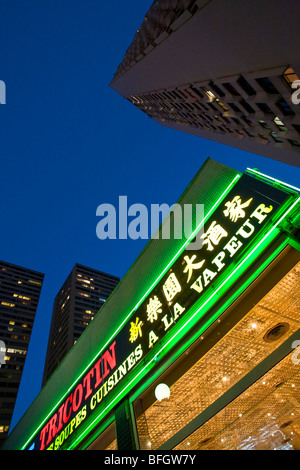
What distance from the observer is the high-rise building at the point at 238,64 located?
14.8 meters

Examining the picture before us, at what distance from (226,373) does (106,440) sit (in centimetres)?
517

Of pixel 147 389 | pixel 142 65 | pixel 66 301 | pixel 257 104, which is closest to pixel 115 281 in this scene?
pixel 66 301

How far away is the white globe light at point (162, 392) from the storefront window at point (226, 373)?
17 cm

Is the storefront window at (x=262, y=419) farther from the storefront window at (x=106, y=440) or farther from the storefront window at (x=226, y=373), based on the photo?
the storefront window at (x=106, y=440)

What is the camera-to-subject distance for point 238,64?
2011 cm

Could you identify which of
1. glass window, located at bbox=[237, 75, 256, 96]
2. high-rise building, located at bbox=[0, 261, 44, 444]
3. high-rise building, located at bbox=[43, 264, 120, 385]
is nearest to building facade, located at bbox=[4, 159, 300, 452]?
glass window, located at bbox=[237, 75, 256, 96]

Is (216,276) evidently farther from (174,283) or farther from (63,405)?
(63,405)

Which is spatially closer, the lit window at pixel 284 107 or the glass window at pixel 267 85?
the glass window at pixel 267 85

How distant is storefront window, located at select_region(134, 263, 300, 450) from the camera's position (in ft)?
21.8

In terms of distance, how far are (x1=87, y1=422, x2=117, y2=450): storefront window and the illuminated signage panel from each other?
2.86 feet

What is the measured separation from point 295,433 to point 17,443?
1568cm

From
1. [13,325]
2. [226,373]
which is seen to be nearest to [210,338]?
[226,373]

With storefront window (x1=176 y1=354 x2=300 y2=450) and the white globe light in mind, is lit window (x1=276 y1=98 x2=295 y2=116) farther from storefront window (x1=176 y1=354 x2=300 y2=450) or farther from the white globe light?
the white globe light

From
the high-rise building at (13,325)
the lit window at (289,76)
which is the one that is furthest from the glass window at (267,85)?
the high-rise building at (13,325)
